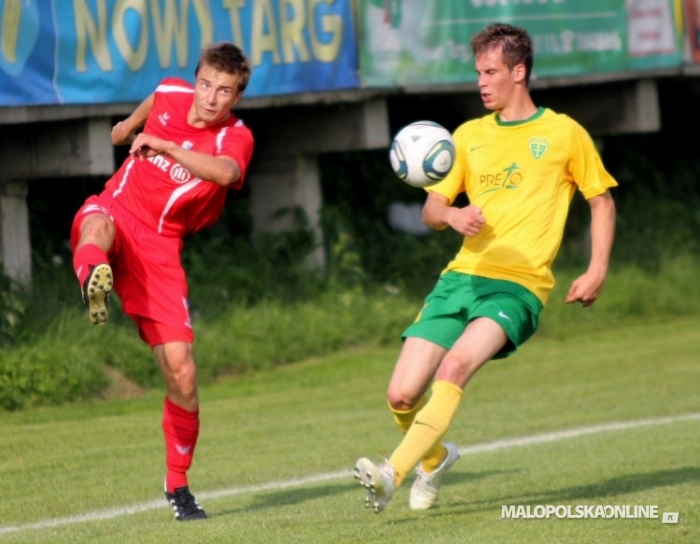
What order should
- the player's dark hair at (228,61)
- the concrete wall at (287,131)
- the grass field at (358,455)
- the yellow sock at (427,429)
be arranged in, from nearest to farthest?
the yellow sock at (427,429)
the grass field at (358,455)
the player's dark hair at (228,61)
the concrete wall at (287,131)

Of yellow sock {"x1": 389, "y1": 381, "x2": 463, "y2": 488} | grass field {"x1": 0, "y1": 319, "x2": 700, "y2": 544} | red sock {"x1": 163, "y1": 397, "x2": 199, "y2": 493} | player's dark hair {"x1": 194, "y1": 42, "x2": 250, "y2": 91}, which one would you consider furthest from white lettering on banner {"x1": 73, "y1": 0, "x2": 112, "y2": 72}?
yellow sock {"x1": 389, "y1": 381, "x2": 463, "y2": 488}

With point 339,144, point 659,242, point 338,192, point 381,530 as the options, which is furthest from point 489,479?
point 659,242

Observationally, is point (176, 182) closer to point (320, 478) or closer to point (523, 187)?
point (523, 187)

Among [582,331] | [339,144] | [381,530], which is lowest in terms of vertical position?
[582,331]

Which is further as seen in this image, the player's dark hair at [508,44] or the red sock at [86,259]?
the player's dark hair at [508,44]

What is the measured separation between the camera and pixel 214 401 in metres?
13.0

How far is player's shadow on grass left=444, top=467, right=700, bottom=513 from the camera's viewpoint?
25.7ft

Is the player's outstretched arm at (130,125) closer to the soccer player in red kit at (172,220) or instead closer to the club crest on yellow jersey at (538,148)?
the soccer player in red kit at (172,220)

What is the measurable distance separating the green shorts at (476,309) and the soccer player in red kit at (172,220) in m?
1.16

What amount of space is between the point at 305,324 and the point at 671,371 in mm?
3652

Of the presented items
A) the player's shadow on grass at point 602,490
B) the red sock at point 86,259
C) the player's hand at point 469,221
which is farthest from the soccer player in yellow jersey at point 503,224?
the red sock at point 86,259

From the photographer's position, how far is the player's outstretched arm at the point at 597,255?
23.4ft

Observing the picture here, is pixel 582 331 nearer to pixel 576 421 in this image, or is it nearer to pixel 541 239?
pixel 576 421

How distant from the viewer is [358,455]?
404 inches
